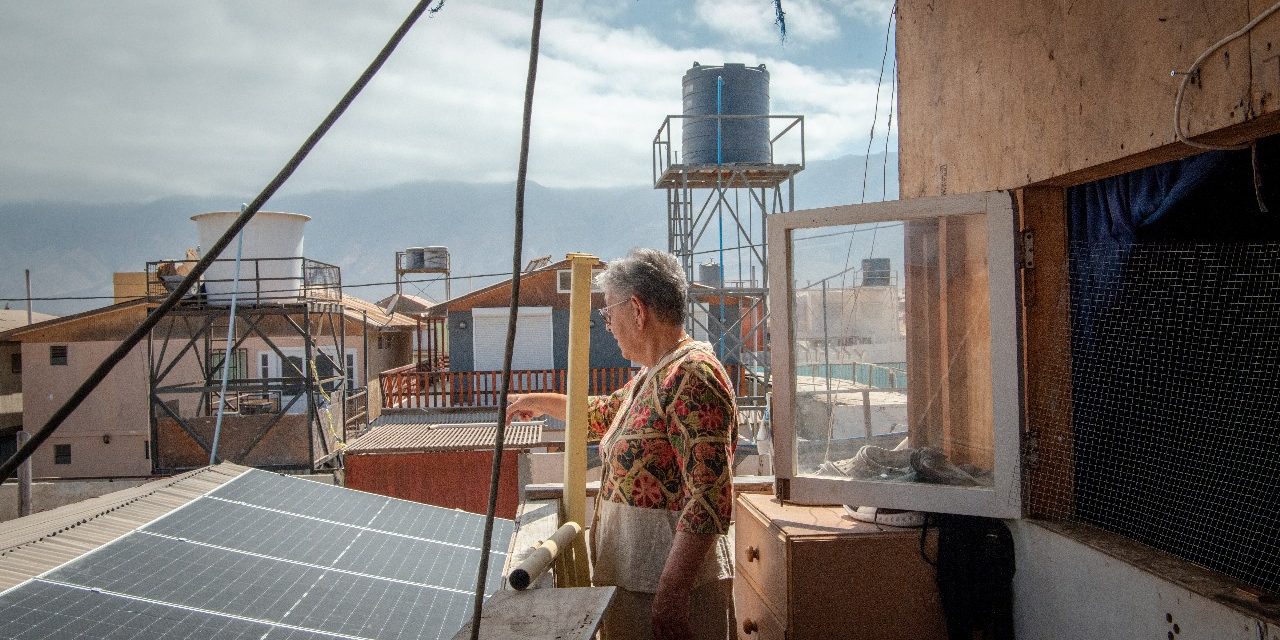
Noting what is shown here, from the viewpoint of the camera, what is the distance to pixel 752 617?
10.5 feet

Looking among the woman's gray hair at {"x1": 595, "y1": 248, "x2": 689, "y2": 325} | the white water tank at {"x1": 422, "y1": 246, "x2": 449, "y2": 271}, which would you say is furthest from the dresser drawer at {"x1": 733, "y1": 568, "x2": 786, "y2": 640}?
the white water tank at {"x1": 422, "y1": 246, "x2": 449, "y2": 271}

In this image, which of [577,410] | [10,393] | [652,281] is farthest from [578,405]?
[10,393]

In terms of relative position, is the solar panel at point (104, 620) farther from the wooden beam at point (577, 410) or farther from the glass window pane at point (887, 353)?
the glass window pane at point (887, 353)

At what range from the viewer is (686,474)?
2.30m

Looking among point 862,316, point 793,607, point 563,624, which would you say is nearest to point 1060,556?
point 793,607

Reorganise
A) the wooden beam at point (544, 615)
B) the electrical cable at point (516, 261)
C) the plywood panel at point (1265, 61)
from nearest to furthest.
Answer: the electrical cable at point (516, 261) < the wooden beam at point (544, 615) < the plywood panel at point (1265, 61)

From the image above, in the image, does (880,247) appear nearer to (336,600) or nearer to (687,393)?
(687,393)

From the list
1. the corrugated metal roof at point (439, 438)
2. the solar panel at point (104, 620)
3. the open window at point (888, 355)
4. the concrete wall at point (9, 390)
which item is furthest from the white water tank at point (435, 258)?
the solar panel at point (104, 620)

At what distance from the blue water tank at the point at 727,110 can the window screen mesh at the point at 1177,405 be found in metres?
10.2

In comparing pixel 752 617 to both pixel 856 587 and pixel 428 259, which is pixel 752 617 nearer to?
pixel 856 587

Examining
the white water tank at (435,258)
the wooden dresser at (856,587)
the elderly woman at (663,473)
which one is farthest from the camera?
the white water tank at (435,258)

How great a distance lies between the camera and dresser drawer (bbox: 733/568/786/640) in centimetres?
292

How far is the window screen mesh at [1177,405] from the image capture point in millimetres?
A: 2268

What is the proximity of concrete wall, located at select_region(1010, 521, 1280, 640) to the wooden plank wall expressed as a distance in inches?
48.4
